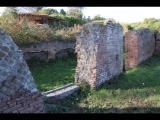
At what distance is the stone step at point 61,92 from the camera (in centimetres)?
646

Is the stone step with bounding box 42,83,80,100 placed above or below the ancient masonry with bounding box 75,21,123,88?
below

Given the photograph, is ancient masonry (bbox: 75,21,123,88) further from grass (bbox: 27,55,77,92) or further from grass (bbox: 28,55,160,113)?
grass (bbox: 27,55,77,92)

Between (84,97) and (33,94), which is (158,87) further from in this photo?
(33,94)

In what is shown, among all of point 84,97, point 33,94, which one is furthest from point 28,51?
point 33,94

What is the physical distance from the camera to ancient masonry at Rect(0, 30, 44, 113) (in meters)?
3.65

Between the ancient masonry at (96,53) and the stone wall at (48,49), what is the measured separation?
17.3 ft

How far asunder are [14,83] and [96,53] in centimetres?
416

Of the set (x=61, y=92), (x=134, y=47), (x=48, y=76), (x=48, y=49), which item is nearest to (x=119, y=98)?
(x=61, y=92)

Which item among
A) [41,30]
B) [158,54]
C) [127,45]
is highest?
[41,30]

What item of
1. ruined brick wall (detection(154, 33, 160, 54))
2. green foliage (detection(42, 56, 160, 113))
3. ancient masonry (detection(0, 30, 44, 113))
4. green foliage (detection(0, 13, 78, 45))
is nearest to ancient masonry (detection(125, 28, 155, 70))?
green foliage (detection(42, 56, 160, 113))

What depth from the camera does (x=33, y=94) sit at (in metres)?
4.07

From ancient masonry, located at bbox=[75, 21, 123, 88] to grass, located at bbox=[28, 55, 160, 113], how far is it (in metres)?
0.37

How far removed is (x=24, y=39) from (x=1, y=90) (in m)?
9.08

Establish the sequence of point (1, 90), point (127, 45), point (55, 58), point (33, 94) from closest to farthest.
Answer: point (1, 90)
point (33, 94)
point (127, 45)
point (55, 58)
